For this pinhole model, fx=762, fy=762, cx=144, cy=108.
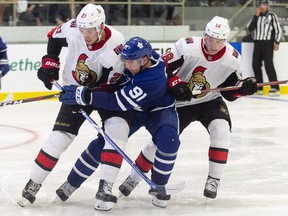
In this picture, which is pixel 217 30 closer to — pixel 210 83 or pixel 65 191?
pixel 210 83

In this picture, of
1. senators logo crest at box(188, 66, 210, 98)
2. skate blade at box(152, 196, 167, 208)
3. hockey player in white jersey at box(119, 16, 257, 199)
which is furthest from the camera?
senators logo crest at box(188, 66, 210, 98)

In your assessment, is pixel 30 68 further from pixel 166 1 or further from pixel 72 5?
pixel 166 1

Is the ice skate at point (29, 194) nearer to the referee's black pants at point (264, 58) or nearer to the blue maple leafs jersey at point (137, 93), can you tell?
the blue maple leafs jersey at point (137, 93)

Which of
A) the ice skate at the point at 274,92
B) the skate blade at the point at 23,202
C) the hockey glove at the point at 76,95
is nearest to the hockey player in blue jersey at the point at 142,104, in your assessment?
the hockey glove at the point at 76,95

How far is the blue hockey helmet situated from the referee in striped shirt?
538 cm

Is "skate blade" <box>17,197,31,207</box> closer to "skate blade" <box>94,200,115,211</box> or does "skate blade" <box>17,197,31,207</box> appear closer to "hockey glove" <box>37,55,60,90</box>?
"skate blade" <box>94,200,115,211</box>

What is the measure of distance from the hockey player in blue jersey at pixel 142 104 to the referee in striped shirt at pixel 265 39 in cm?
523

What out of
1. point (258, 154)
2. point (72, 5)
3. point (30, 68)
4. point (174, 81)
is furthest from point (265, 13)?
point (174, 81)

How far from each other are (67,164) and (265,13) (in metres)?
4.76

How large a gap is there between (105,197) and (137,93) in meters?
0.51

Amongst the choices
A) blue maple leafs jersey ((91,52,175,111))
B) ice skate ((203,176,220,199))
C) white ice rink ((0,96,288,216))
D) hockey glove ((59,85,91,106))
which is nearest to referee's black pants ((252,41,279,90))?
white ice rink ((0,96,288,216))

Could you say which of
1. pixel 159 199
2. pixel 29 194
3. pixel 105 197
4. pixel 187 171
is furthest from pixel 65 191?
pixel 187 171

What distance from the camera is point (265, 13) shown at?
8914 mm

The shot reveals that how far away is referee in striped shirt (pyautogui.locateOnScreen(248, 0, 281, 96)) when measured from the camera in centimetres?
878
